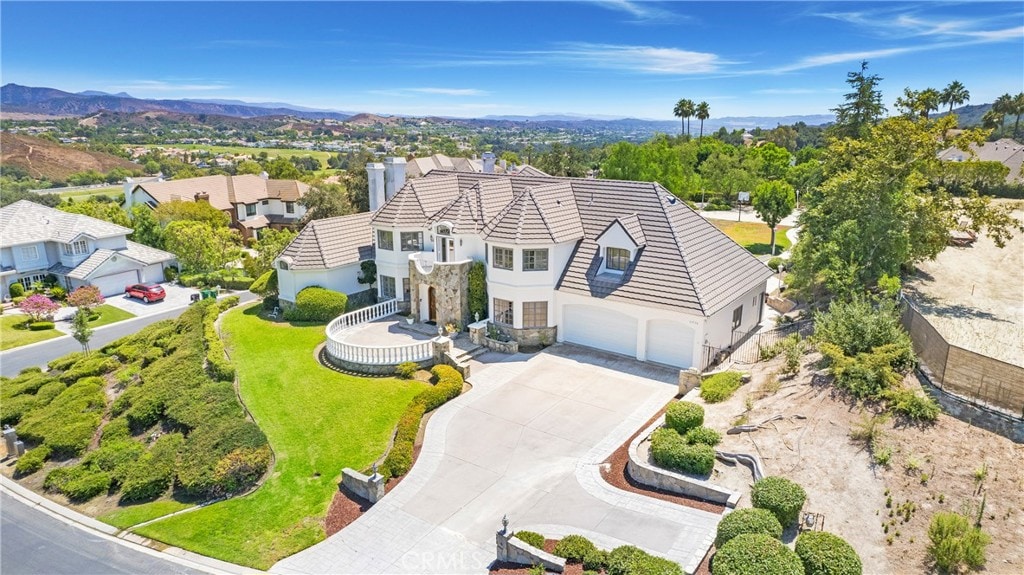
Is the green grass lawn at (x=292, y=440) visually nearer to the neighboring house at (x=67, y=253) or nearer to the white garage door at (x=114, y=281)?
the white garage door at (x=114, y=281)

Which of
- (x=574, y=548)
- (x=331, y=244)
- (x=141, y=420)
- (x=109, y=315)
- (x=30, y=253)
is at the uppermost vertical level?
(x=331, y=244)

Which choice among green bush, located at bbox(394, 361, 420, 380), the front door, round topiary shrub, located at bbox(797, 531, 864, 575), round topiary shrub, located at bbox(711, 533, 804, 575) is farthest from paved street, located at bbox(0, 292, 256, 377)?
round topiary shrub, located at bbox(797, 531, 864, 575)

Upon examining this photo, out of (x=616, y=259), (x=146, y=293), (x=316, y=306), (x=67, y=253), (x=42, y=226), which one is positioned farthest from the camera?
(x=42, y=226)

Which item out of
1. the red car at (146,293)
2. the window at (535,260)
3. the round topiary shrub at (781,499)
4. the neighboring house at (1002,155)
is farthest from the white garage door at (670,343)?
the neighboring house at (1002,155)

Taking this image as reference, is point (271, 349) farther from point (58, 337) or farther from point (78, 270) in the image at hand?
point (78, 270)

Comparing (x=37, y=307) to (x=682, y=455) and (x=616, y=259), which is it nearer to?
(x=616, y=259)

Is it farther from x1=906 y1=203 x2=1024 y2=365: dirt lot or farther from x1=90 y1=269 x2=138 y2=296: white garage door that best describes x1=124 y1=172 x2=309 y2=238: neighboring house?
x1=906 y1=203 x2=1024 y2=365: dirt lot

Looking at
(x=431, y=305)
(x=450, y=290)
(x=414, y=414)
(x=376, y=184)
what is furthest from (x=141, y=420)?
(x=376, y=184)
